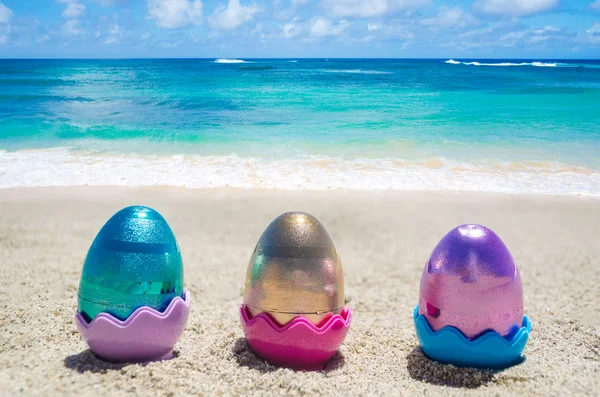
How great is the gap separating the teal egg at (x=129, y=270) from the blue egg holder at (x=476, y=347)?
1.41m

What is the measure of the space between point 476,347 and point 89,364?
6.54 ft

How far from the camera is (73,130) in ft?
48.7

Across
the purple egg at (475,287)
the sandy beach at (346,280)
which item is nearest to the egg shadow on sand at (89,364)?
the sandy beach at (346,280)

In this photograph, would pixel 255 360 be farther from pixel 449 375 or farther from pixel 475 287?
pixel 475 287

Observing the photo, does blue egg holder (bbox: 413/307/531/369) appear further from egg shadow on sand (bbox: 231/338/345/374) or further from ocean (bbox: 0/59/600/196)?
ocean (bbox: 0/59/600/196)

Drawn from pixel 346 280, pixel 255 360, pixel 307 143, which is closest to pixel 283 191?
pixel 346 280

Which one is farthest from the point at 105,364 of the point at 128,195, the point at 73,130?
the point at 73,130

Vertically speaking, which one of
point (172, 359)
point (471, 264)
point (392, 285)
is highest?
point (471, 264)

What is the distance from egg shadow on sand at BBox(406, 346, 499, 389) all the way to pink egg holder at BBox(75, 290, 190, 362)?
4.23 feet

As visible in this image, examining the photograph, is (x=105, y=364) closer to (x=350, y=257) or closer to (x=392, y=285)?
(x=392, y=285)

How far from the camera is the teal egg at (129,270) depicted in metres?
2.76

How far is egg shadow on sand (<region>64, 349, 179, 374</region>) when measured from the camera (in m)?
2.74

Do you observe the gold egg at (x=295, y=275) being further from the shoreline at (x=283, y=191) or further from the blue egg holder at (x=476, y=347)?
the shoreline at (x=283, y=191)

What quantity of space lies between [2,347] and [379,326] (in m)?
2.31
